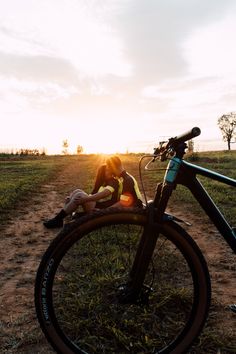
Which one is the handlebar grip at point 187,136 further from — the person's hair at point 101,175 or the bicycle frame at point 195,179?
the person's hair at point 101,175

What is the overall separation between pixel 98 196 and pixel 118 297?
4198mm

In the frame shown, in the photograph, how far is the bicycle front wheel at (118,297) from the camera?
280 cm

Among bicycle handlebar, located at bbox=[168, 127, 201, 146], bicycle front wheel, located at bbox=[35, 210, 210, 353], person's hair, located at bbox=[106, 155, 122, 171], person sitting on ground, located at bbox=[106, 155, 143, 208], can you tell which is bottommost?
bicycle front wheel, located at bbox=[35, 210, 210, 353]

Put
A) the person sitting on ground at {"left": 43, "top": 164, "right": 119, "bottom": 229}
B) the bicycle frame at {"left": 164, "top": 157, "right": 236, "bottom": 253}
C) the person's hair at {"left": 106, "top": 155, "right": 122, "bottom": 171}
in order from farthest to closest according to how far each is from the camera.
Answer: the person sitting on ground at {"left": 43, "top": 164, "right": 119, "bottom": 229}
the person's hair at {"left": 106, "top": 155, "right": 122, "bottom": 171}
the bicycle frame at {"left": 164, "top": 157, "right": 236, "bottom": 253}

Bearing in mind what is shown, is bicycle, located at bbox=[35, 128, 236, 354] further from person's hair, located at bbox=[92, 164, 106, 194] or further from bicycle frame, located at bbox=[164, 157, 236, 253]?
person's hair, located at bbox=[92, 164, 106, 194]

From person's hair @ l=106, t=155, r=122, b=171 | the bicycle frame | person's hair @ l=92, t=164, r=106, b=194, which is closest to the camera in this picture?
the bicycle frame

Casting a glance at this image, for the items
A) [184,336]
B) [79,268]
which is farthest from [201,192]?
[79,268]

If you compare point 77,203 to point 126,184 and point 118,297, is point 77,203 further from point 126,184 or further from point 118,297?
point 118,297

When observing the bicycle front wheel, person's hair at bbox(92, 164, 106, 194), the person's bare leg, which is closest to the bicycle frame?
the bicycle front wheel

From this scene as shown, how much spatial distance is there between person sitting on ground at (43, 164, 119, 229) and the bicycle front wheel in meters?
1.99

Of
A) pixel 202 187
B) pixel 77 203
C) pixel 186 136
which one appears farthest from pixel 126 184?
pixel 186 136

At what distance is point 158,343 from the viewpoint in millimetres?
3338

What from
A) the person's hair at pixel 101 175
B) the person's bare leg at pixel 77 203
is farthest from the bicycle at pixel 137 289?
the person's bare leg at pixel 77 203

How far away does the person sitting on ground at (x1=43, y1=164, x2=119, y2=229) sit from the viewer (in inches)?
282
